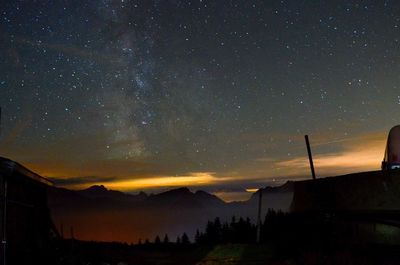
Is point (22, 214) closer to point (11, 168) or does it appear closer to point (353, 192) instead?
point (11, 168)

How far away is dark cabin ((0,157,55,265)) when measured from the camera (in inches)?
447

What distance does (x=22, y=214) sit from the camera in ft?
46.0

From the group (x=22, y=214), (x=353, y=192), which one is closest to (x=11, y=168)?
(x=22, y=214)

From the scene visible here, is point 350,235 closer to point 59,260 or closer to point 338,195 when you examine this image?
point 338,195

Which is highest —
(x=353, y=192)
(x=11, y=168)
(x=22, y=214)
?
(x=11, y=168)

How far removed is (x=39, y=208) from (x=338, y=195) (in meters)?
9.14

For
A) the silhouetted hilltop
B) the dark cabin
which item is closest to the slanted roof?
the dark cabin

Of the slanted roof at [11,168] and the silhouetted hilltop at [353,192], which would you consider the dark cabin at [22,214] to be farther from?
the silhouetted hilltop at [353,192]

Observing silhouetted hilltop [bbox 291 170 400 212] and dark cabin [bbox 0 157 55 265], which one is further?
silhouetted hilltop [bbox 291 170 400 212]

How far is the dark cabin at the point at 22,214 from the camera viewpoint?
11.3m

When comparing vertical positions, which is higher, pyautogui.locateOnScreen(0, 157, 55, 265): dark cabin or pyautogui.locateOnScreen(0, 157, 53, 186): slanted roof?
pyautogui.locateOnScreen(0, 157, 53, 186): slanted roof

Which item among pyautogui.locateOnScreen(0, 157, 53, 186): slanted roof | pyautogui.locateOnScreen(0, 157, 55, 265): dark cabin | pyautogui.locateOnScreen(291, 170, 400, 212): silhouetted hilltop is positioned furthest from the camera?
pyautogui.locateOnScreen(291, 170, 400, 212): silhouetted hilltop

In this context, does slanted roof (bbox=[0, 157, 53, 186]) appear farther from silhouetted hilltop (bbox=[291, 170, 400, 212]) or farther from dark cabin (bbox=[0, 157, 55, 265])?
silhouetted hilltop (bbox=[291, 170, 400, 212])

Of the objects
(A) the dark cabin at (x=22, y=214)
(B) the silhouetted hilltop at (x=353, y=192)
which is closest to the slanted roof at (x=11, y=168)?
(A) the dark cabin at (x=22, y=214)
